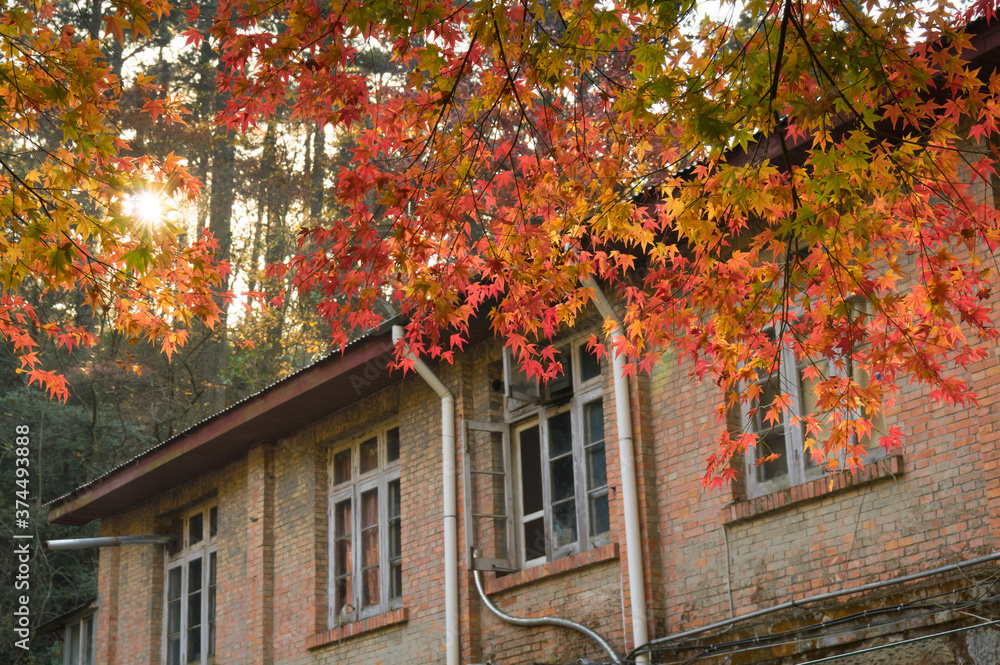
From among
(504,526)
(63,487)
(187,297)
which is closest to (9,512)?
(63,487)

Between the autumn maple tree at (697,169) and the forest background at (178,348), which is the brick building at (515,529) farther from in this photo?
the forest background at (178,348)

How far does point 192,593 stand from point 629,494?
352 inches

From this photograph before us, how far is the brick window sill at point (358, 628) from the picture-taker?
40.4 feet

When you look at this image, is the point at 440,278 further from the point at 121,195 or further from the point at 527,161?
the point at 121,195

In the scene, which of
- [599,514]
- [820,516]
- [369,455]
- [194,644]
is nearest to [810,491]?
[820,516]

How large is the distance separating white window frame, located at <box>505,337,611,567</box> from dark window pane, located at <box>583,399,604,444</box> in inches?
1.6

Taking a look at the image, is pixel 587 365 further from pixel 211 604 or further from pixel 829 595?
pixel 211 604

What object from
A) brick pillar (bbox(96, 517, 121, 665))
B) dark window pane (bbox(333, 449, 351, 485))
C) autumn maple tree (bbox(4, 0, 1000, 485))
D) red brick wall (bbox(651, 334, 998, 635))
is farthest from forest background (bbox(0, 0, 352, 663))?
autumn maple tree (bbox(4, 0, 1000, 485))

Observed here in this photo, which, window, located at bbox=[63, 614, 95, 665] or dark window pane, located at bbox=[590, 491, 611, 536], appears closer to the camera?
dark window pane, located at bbox=[590, 491, 611, 536]

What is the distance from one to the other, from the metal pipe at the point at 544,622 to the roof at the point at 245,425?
2.62 metres

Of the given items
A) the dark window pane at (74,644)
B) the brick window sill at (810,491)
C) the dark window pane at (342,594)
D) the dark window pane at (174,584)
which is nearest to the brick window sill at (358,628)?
the dark window pane at (342,594)

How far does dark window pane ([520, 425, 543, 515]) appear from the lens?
11.7 metres

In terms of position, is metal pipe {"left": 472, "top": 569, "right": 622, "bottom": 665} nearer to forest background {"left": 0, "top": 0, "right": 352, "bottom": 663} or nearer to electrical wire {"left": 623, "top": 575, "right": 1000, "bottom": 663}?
electrical wire {"left": 623, "top": 575, "right": 1000, "bottom": 663}

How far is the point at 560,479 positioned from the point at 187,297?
4.73 m
